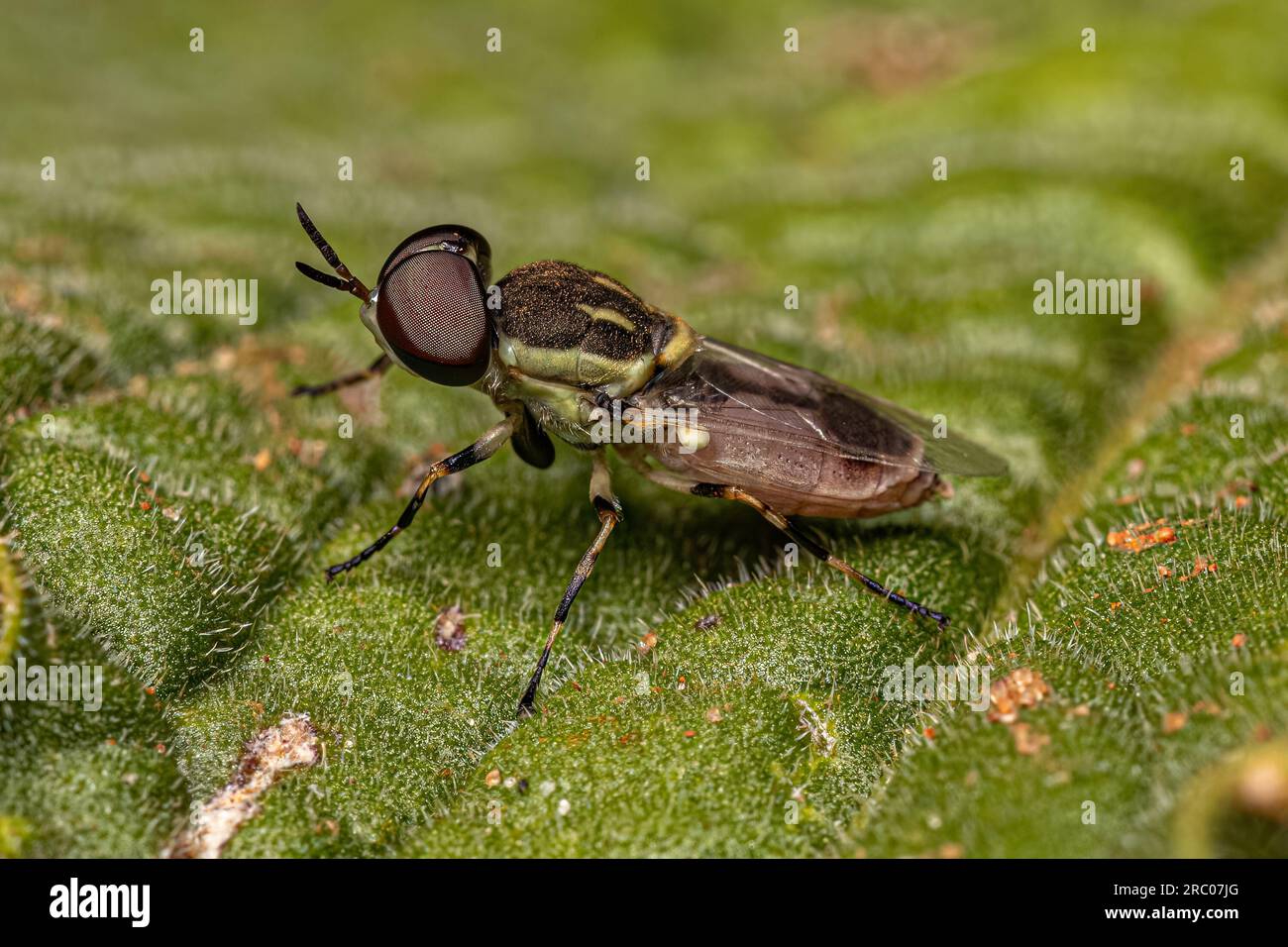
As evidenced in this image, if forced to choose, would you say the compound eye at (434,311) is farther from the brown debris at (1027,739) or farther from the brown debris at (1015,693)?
the brown debris at (1027,739)

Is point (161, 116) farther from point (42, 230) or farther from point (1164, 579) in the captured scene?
point (1164, 579)

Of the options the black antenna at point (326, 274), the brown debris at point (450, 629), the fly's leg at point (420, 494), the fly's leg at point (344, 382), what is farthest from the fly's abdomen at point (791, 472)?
the fly's leg at point (344, 382)

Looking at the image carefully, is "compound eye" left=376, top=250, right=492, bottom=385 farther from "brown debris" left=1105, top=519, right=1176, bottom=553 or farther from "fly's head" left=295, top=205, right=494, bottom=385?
"brown debris" left=1105, top=519, right=1176, bottom=553

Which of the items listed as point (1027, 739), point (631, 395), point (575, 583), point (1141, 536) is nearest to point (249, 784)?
point (575, 583)

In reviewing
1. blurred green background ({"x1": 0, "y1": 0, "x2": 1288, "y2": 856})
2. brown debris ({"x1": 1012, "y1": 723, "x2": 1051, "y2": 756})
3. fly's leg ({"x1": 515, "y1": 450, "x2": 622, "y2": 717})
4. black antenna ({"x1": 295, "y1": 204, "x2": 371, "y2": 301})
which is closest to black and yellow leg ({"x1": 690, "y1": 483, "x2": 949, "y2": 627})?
blurred green background ({"x1": 0, "y1": 0, "x2": 1288, "y2": 856})

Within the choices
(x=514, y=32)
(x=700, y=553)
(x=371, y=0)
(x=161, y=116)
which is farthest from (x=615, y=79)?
(x=700, y=553)

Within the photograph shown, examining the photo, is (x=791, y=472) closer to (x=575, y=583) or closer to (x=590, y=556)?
(x=590, y=556)
